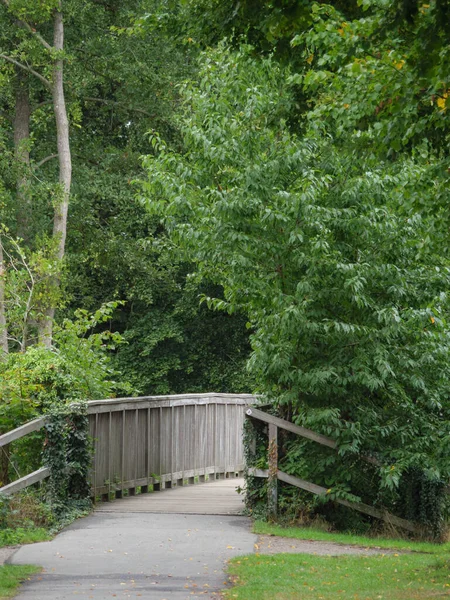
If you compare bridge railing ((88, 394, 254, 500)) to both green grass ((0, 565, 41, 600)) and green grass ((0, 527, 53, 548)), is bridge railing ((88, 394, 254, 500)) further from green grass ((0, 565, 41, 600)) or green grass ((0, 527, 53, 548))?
green grass ((0, 565, 41, 600))

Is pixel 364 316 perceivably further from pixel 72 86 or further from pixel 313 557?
pixel 72 86

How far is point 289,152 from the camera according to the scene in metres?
13.2

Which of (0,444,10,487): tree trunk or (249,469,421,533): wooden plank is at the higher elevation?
(0,444,10,487): tree trunk

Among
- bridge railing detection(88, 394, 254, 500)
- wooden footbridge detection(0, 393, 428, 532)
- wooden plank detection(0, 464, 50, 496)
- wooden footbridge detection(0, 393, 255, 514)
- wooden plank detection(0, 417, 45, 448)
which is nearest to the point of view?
wooden plank detection(0, 417, 45, 448)

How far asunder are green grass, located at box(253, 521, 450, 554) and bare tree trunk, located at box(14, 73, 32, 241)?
13855mm

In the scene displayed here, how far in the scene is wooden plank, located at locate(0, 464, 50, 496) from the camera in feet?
Answer: 38.6

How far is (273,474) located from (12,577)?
515 cm

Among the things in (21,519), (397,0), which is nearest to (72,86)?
(21,519)

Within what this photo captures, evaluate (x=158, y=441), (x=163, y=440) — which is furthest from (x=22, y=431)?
(x=163, y=440)

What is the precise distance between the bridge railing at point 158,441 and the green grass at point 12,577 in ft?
7.98

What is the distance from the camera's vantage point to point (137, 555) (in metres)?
10.3

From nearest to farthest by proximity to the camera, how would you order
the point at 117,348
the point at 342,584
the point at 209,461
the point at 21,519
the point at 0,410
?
the point at 342,584 → the point at 21,519 → the point at 0,410 → the point at 209,461 → the point at 117,348

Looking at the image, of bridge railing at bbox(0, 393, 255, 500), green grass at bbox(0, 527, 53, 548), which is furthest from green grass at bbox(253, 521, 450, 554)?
bridge railing at bbox(0, 393, 255, 500)

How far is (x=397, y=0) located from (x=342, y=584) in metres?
4.80
